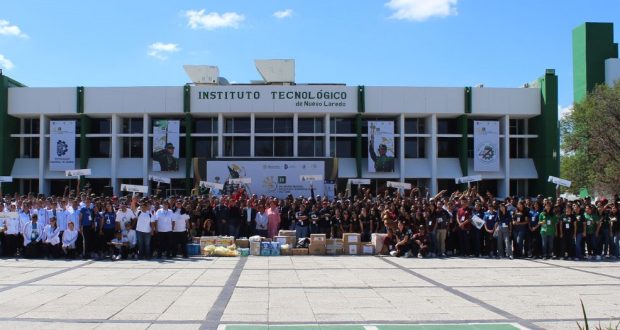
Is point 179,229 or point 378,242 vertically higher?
point 179,229

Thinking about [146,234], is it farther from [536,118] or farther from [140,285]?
[536,118]

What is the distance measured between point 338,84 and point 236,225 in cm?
2273

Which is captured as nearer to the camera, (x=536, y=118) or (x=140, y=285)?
(x=140, y=285)

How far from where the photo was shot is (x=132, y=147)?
41562 mm

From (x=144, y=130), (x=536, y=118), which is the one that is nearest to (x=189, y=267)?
(x=144, y=130)

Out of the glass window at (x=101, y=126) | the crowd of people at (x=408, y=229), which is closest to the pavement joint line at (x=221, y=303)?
the crowd of people at (x=408, y=229)

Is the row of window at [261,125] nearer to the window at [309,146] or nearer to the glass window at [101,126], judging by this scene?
the glass window at [101,126]

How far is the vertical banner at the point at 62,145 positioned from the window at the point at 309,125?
1677 centimetres

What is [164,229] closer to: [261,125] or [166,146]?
[166,146]

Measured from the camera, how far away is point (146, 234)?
1695cm

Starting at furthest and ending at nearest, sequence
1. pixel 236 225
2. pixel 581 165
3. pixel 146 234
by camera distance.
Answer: pixel 581 165 → pixel 236 225 → pixel 146 234

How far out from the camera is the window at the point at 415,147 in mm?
42062

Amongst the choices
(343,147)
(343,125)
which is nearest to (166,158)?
(343,147)

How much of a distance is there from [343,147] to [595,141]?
18.2m
